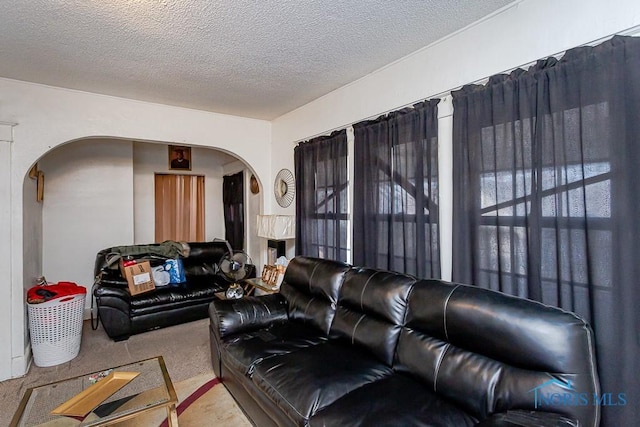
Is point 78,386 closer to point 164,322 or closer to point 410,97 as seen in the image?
point 164,322

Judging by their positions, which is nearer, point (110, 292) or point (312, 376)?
point (312, 376)

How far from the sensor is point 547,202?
1627 millimetres

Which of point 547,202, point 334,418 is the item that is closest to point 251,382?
point 334,418

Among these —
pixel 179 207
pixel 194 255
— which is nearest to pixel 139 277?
pixel 194 255

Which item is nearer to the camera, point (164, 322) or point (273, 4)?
point (273, 4)

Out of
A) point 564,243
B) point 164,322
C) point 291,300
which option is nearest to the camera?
point 564,243

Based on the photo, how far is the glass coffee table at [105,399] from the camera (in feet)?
5.07

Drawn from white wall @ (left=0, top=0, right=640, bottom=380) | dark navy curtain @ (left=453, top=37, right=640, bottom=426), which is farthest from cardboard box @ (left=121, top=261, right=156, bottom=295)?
dark navy curtain @ (left=453, top=37, right=640, bottom=426)

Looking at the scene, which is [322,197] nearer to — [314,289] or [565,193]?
[314,289]

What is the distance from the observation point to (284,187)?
399 cm

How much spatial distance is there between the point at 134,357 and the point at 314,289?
1.95 meters

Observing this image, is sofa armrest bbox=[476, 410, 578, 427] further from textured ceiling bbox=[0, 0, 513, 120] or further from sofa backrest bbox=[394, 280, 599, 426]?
textured ceiling bbox=[0, 0, 513, 120]

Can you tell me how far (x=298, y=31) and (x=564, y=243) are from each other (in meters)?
2.00

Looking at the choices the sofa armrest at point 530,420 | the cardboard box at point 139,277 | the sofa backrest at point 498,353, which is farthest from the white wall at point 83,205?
the sofa armrest at point 530,420
